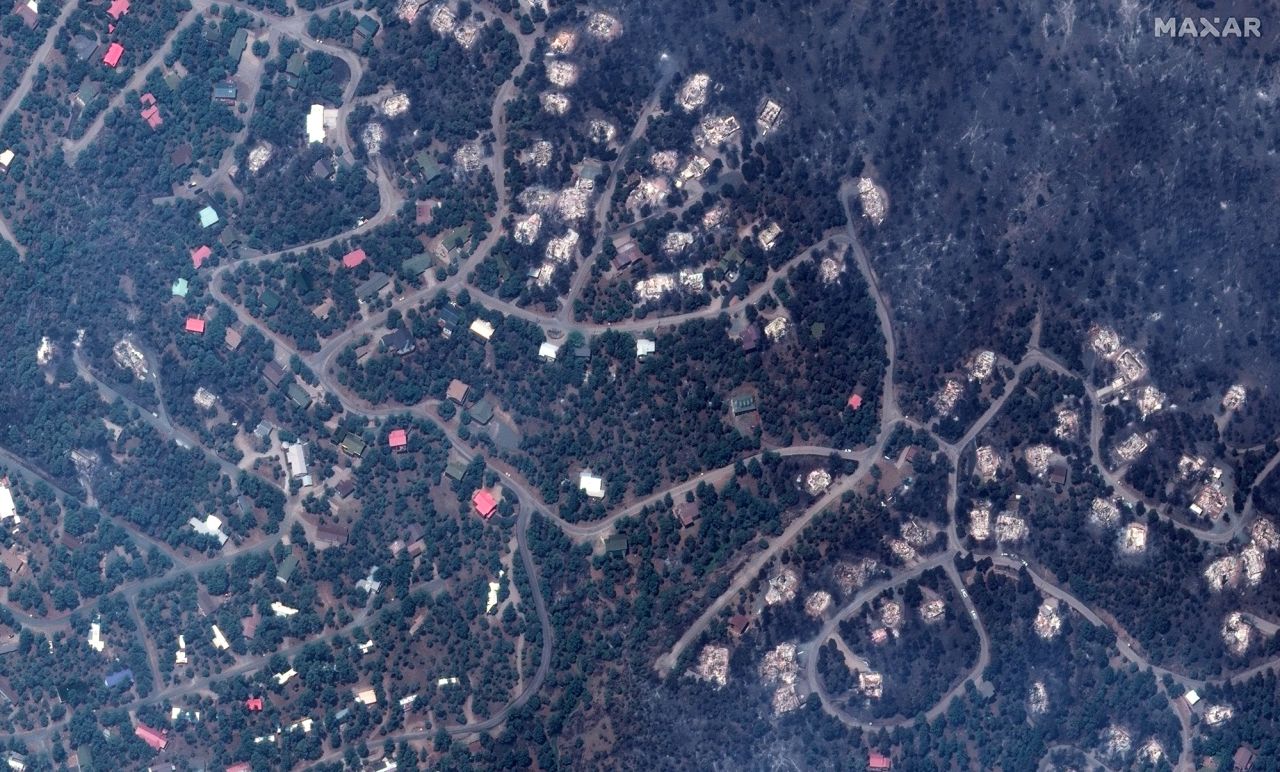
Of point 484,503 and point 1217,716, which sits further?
point 1217,716

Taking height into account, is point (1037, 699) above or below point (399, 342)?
below

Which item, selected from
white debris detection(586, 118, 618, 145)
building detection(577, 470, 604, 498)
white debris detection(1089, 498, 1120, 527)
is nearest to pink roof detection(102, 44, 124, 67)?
white debris detection(586, 118, 618, 145)

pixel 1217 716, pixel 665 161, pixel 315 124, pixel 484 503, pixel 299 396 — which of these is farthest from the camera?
pixel 315 124

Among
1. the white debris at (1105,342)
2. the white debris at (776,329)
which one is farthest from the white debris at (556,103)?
the white debris at (1105,342)

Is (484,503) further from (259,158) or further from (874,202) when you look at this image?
(874,202)

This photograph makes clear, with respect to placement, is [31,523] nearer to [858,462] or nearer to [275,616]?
[275,616]

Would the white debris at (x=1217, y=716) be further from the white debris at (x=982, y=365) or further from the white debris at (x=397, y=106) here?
the white debris at (x=397, y=106)

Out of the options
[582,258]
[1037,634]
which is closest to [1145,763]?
[1037,634]

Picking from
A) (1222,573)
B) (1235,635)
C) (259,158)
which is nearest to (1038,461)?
(1222,573)
